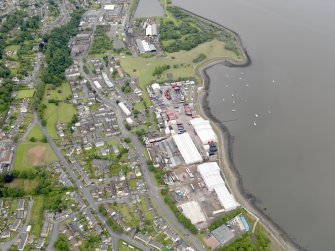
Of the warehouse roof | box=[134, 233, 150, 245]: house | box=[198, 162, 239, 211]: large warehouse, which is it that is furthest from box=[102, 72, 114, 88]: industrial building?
the warehouse roof

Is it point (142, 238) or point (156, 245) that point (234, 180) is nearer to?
point (156, 245)

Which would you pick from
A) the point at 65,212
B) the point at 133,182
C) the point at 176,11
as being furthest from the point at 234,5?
the point at 65,212

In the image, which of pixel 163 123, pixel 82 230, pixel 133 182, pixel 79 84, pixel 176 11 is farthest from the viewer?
pixel 176 11

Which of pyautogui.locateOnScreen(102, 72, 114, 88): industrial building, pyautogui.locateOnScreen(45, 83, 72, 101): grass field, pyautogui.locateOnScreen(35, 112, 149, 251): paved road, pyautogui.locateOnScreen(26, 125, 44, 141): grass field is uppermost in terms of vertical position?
pyautogui.locateOnScreen(102, 72, 114, 88): industrial building

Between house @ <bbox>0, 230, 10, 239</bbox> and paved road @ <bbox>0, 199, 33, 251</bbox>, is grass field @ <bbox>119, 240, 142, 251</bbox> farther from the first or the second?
house @ <bbox>0, 230, 10, 239</bbox>

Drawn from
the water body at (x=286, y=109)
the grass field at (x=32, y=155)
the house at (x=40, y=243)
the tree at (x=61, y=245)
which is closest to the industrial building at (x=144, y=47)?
the water body at (x=286, y=109)

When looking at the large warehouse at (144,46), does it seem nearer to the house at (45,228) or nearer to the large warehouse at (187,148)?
the large warehouse at (187,148)

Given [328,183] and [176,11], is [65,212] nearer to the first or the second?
[328,183]
